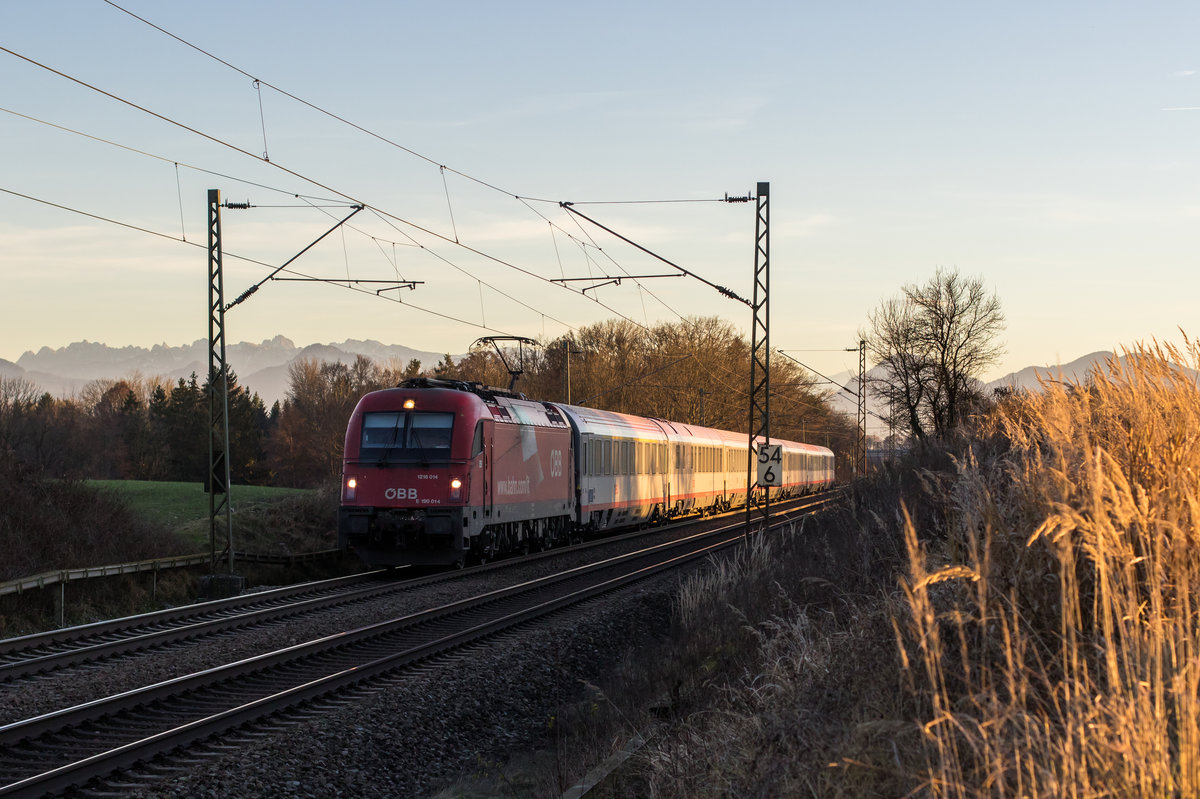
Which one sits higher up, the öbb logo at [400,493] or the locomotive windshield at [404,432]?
the locomotive windshield at [404,432]

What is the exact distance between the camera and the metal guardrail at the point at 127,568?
1496 cm

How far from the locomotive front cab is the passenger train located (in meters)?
0.02

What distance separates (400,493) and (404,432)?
1166mm

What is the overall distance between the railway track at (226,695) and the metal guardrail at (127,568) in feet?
17.2

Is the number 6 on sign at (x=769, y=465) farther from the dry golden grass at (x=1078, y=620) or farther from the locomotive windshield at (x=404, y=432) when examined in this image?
the dry golden grass at (x=1078, y=620)

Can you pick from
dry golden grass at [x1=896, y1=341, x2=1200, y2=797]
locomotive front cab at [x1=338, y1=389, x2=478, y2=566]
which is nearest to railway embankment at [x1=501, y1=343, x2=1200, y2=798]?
dry golden grass at [x1=896, y1=341, x2=1200, y2=797]

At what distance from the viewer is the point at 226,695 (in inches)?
392

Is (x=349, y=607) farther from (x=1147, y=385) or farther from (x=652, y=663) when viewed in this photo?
(x=1147, y=385)

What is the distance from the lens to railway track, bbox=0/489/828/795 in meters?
7.67

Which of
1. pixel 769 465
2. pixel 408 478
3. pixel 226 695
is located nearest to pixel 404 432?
pixel 408 478

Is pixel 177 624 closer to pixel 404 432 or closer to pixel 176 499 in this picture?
pixel 404 432

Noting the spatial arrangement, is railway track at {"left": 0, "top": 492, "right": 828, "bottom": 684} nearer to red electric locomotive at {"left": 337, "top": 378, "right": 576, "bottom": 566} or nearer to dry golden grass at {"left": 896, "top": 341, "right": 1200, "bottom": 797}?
red electric locomotive at {"left": 337, "top": 378, "right": 576, "bottom": 566}

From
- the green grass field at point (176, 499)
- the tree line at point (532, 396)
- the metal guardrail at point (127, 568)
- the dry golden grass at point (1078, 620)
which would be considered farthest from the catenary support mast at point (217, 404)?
the tree line at point (532, 396)

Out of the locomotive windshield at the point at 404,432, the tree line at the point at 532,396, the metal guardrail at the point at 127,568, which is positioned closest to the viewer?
the metal guardrail at the point at 127,568
